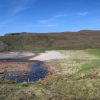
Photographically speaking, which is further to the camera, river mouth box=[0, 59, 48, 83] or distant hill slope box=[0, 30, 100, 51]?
distant hill slope box=[0, 30, 100, 51]

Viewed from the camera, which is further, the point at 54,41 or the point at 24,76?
the point at 54,41

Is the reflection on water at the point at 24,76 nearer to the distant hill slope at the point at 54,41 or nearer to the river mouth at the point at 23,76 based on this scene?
the river mouth at the point at 23,76

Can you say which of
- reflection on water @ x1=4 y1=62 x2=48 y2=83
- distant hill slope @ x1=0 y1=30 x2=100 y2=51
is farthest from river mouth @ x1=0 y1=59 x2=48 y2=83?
distant hill slope @ x1=0 y1=30 x2=100 y2=51

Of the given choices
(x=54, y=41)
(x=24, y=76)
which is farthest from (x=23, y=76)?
(x=54, y=41)

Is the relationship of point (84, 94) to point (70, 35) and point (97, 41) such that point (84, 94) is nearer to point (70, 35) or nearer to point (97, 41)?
point (97, 41)

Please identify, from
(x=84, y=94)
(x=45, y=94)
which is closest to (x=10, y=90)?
(x=45, y=94)

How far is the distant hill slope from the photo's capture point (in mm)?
130000

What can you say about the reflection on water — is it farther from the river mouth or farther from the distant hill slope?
the distant hill slope

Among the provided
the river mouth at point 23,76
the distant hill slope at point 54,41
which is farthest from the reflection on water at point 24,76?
the distant hill slope at point 54,41

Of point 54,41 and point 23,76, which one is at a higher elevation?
point 54,41

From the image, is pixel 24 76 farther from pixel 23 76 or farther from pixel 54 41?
pixel 54 41

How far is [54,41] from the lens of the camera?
144m

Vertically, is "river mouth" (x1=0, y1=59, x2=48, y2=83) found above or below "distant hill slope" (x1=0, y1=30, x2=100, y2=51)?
below

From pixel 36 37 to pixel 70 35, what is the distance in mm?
17926
